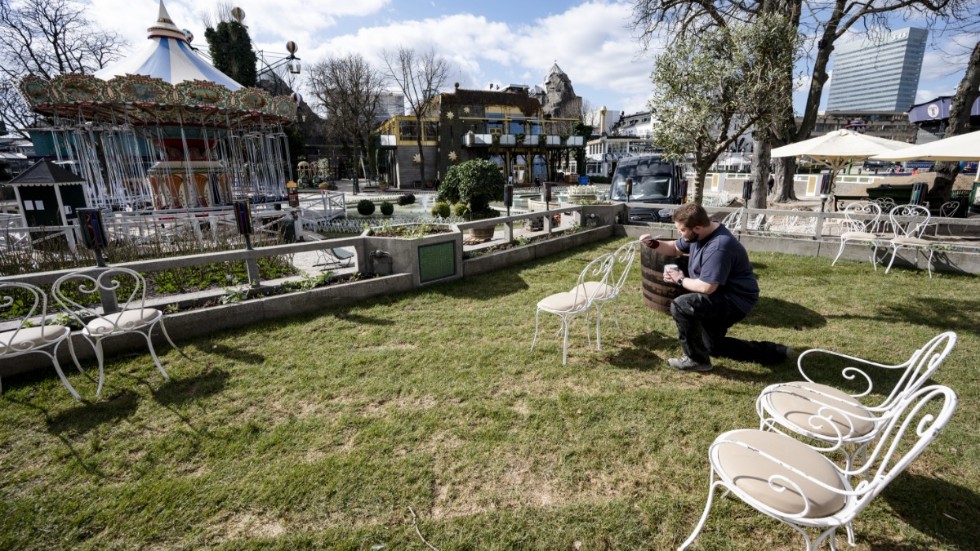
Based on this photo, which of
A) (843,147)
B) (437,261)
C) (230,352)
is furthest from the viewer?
(843,147)

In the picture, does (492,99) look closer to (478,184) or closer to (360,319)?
(478,184)

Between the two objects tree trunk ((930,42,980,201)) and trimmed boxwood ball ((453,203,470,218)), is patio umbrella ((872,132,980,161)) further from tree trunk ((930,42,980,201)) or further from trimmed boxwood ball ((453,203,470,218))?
trimmed boxwood ball ((453,203,470,218))

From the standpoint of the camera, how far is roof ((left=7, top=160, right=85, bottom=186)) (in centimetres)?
1174

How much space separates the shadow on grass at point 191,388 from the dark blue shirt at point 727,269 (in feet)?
16.3

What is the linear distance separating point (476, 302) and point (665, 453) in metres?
→ 3.95

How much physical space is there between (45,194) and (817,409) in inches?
716

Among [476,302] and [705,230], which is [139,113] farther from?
[705,230]

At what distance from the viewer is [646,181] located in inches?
561

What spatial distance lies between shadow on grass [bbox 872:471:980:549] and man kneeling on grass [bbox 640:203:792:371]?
5.31 ft

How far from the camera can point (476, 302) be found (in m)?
6.70

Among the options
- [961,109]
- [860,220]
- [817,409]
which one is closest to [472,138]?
[961,109]

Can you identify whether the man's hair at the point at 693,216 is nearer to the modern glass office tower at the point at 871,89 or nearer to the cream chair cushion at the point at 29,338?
the cream chair cushion at the point at 29,338

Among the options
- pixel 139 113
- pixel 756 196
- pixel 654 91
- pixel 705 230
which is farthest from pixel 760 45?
pixel 139 113

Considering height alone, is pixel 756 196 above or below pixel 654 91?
below
